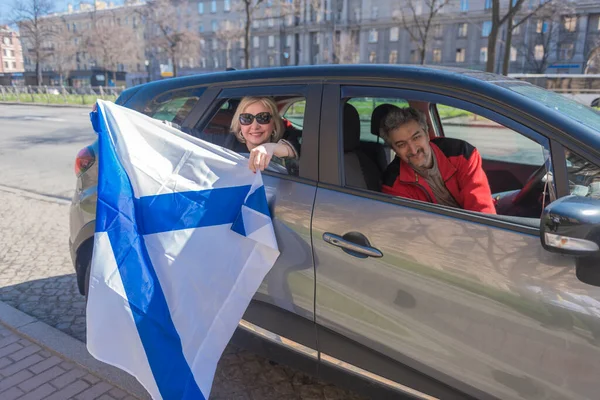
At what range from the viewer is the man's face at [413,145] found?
2.47 meters

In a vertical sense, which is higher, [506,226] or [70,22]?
[70,22]

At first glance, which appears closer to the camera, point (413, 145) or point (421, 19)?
point (413, 145)

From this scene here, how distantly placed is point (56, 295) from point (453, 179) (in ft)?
10.9

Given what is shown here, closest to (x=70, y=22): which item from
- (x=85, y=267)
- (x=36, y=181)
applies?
(x=36, y=181)

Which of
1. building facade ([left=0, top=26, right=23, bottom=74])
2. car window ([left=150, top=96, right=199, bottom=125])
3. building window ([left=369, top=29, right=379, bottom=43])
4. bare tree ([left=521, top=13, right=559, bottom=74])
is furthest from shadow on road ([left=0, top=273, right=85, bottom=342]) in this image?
building facade ([left=0, top=26, right=23, bottom=74])

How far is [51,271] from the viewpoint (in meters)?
4.36

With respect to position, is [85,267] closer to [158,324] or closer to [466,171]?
[158,324]

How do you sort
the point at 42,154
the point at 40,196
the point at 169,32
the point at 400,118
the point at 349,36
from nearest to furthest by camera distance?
the point at 400,118
the point at 40,196
the point at 42,154
the point at 169,32
the point at 349,36

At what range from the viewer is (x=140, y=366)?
2121mm

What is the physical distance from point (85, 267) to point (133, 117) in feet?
3.96

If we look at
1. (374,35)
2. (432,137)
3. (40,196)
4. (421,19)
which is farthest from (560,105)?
(374,35)

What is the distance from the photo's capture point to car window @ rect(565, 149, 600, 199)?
165 centimetres

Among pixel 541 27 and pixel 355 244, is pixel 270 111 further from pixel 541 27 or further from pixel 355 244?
pixel 541 27

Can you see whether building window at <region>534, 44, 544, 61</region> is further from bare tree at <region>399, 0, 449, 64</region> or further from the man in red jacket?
the man in red jacket
